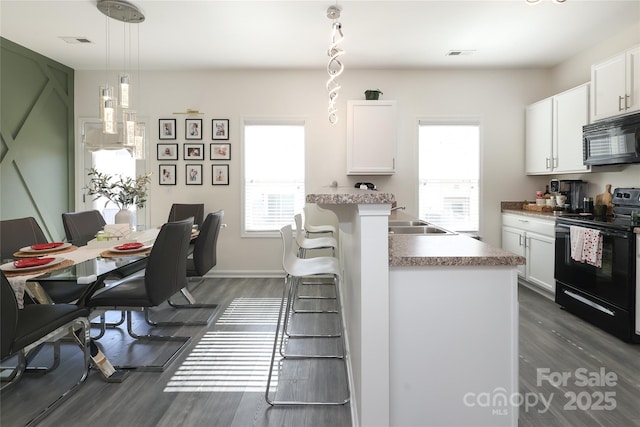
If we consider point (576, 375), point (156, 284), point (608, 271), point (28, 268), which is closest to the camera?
point (28, 268)

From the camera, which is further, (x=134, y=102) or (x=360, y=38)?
(x=134, y=102)

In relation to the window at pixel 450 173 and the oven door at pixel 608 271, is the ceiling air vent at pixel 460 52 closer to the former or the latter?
the window at pixel 450 173

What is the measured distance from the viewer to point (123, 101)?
9.66 ft

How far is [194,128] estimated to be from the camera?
483cm

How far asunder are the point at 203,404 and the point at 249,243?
9.74ft

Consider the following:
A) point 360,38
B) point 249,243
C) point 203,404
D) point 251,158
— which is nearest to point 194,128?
point 251,158

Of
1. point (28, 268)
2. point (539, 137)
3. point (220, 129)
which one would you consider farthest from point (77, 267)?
point (539, 137)

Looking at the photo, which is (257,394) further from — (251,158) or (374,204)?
(251,158)

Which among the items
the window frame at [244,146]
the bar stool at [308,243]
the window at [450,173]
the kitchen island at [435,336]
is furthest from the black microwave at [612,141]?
the window frame at [244,146]

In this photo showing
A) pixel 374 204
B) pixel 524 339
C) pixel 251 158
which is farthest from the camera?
pixel 251 158

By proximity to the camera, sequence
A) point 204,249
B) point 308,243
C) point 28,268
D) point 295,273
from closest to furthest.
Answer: point 28,268, point 295,273, point 308,243, point 204,249

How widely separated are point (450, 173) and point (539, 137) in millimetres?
1116

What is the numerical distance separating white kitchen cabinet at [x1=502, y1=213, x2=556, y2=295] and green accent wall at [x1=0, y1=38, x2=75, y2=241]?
5827 millimetres

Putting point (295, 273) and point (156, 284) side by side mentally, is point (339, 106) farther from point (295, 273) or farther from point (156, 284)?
point (156, 284)
